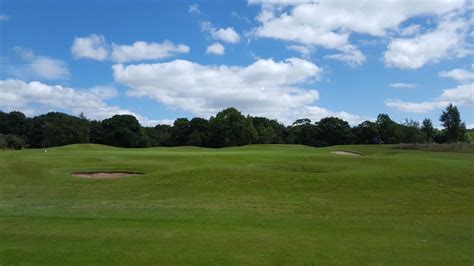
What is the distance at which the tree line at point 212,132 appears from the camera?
326ft

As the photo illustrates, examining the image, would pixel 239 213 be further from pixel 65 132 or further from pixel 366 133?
pixel 366 133

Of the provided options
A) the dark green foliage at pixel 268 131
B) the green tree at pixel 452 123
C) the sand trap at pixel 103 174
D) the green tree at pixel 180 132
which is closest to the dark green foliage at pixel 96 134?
the green tree at pixel 180 132

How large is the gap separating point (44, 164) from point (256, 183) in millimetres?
16576

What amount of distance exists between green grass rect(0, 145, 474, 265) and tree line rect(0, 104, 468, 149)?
218ft

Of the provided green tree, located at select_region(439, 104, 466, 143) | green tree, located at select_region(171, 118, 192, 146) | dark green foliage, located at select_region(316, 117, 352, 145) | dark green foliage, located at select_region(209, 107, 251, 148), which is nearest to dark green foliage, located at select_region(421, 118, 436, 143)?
green tree, located at select_region(439, 104, 466, 143)

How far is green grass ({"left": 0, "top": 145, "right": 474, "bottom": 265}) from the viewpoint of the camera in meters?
10.1

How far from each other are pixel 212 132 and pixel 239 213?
89408 millimetres

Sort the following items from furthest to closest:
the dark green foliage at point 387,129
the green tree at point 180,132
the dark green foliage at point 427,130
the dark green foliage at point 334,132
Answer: the green tree at point 180,132
the dark green foliage at point 334,132
the dark green foliage at point 387,129
the dark green foliage at point 427,130

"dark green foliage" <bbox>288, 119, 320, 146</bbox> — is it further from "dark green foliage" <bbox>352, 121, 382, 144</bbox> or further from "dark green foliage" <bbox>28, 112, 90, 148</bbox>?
"dark green foliage" <bbox>28, 112, 90, 148</bbox>

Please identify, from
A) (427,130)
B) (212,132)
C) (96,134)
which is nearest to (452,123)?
(427,130)

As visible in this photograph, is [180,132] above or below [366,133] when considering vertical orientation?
above

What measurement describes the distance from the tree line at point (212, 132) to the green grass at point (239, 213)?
6632 centimetres

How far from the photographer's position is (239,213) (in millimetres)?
16750

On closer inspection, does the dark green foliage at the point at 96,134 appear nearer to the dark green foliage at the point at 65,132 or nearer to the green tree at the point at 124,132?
the green tree at the point at 124,132
